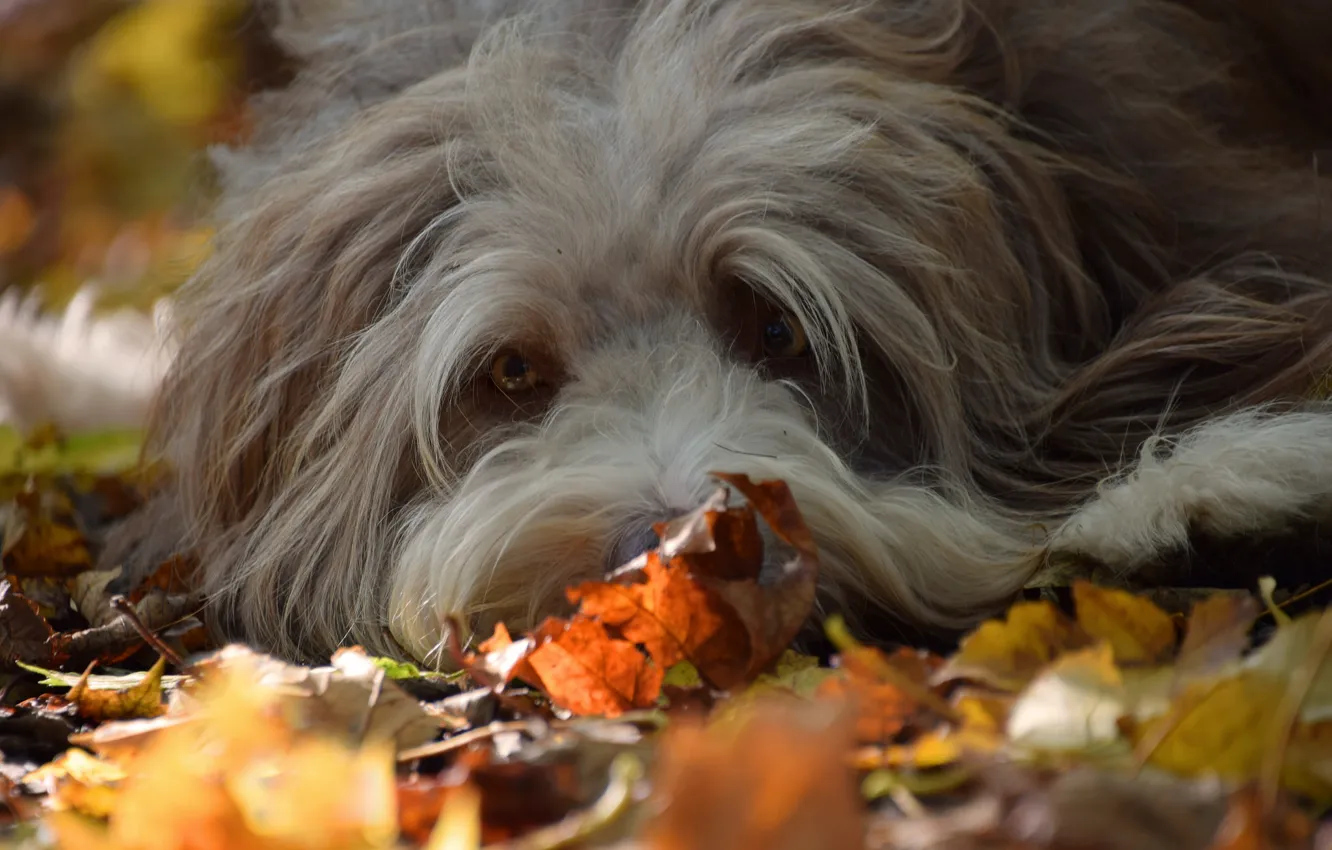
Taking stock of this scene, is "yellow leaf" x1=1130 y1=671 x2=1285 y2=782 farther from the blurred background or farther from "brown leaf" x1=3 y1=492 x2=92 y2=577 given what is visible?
the blurred background

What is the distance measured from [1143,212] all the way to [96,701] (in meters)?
1.81

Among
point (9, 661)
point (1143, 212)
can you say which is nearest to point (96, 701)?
point (9, 661)

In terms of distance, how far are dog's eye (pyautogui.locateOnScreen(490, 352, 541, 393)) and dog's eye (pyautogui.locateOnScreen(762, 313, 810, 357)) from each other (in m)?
0.35

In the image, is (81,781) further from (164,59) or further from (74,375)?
(164,59)

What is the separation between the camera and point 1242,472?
6.68 ft

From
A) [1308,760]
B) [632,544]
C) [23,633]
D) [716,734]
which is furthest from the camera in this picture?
[23,633]

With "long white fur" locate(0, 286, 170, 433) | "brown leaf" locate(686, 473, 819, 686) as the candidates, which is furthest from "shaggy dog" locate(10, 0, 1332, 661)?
"long white fur" locate(0, 286, 170, 433)

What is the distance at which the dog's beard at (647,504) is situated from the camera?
6.50 feet

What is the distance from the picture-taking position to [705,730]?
114 cm

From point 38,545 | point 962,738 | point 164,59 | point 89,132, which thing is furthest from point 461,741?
point 89,132

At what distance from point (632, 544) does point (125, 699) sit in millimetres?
605

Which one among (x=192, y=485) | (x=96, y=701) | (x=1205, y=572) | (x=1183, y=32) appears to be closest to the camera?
(x=96, y=701)

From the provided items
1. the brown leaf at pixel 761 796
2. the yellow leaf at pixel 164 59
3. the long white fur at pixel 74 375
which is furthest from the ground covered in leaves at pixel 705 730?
the yellow leaf at pixel 164 59

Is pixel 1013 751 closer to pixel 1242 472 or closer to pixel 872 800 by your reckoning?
pixel 872 800
